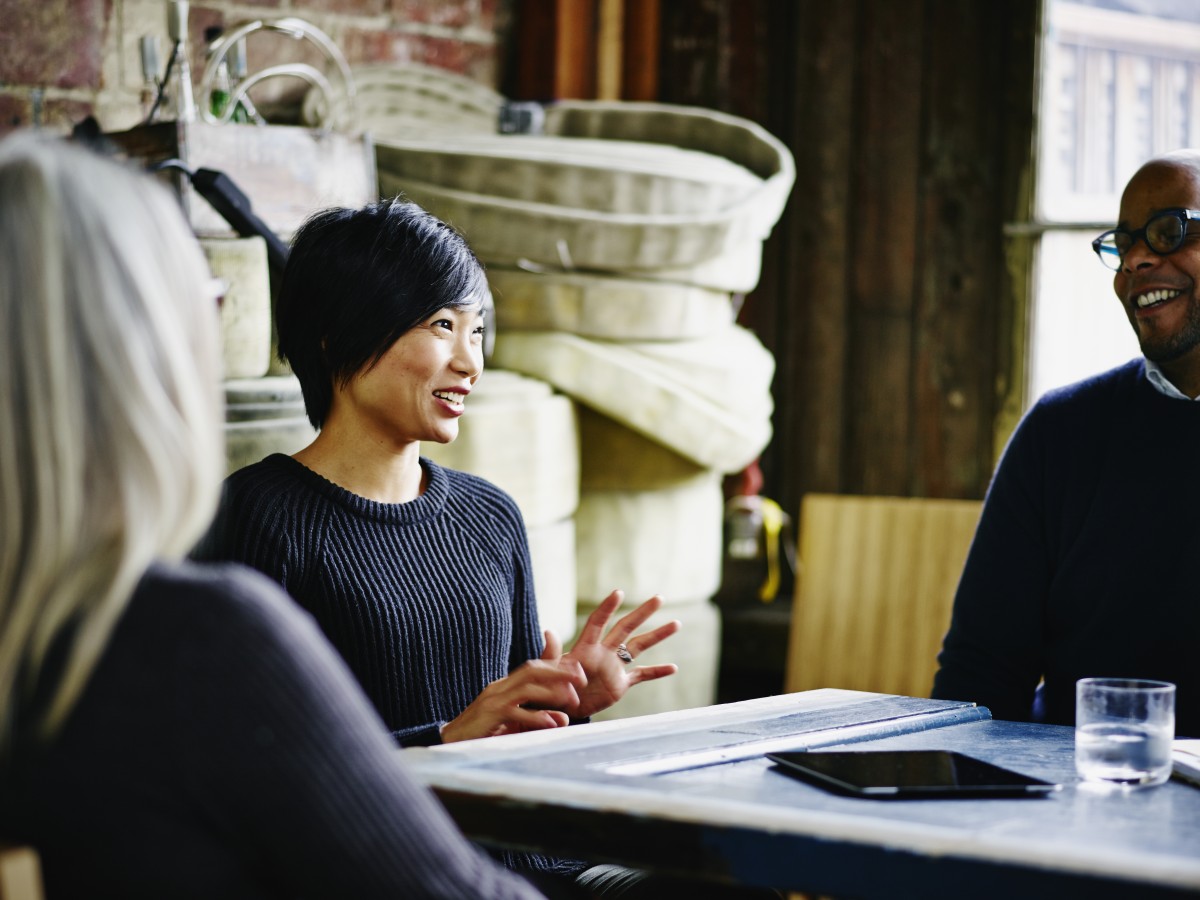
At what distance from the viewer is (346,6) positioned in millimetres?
3508

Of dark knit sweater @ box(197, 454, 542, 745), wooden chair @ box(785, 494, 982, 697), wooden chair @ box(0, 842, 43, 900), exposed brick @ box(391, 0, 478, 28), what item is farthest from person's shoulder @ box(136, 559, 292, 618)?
exposed brick @ box(391, 0, 478, 28)

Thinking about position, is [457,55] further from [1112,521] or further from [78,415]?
[78,415]

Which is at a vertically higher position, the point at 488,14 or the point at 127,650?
the point at 488,14

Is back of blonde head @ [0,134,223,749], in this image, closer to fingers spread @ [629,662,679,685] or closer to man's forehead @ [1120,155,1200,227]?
fingers spread @ [629,662,679,685]

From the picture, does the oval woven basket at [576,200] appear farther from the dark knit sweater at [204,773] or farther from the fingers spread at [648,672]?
the dark knit sweater at [204,773]

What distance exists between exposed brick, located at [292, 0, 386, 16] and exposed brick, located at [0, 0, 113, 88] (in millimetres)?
502

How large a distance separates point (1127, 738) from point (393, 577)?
2.96 feet

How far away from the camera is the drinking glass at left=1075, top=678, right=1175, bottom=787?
141 cm

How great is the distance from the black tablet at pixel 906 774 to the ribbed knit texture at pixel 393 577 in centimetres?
56

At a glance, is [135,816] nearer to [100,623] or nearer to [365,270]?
[100,623]

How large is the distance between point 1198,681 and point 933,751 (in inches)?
31.4

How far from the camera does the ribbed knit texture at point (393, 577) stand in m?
1.84

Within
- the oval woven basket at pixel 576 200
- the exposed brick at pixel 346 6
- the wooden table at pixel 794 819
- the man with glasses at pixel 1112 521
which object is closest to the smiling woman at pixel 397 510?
the wooden table at pixel 794 819

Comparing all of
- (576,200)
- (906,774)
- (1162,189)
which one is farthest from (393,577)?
(576,200)
